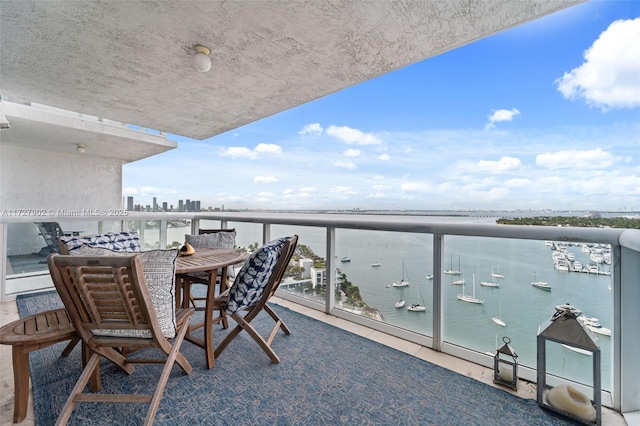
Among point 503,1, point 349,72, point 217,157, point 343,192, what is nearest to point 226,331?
point 349,72

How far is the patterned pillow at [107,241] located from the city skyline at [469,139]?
2764mm

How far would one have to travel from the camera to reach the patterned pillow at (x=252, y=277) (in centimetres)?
211

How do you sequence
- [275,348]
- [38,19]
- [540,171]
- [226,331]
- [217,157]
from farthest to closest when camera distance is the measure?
[217,157]
[540,171]
[226,331]
[275,348]
[38,19]

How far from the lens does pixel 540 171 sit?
3963mm

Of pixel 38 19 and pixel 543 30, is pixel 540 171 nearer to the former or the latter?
pixel 543 30

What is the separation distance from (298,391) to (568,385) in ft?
5.86

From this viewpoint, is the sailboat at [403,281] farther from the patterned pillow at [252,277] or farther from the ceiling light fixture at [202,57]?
the ceiling light fixture at [202,57]

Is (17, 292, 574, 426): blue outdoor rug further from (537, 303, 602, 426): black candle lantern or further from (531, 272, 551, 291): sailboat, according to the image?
(531, 272, 551, 291): sailboat

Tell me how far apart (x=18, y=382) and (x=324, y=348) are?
2037 millimetres

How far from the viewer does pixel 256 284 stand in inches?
84.9

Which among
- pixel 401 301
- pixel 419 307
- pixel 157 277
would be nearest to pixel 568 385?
pixel 419 307

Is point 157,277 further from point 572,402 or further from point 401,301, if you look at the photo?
point 572,402

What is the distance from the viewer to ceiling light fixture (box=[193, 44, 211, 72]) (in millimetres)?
2535

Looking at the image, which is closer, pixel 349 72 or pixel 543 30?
pixel 349 72
